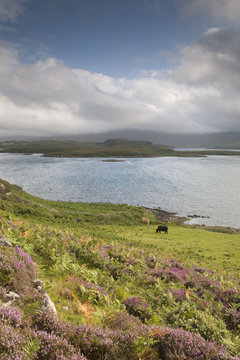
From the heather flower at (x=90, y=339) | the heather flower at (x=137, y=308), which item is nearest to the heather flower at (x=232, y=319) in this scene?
the heather flower at (x=137, y=308)

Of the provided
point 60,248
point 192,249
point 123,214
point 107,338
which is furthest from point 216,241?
point 107,338

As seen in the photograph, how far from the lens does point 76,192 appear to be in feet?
254

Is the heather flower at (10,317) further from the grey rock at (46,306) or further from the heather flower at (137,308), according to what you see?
the heather flower at (137,308)

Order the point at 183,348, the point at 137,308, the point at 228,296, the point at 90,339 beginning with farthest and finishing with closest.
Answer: the point at 228,296
the point at 137,308
the point at 183,348
the point at 90,339

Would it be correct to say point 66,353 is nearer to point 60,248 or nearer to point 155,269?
point 60,248

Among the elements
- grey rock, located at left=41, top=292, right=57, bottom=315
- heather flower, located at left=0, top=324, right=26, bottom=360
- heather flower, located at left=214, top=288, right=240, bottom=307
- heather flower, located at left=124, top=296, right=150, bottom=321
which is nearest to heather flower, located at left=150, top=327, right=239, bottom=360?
heather flower, located at left=124, top=296, right=150, bottom=321

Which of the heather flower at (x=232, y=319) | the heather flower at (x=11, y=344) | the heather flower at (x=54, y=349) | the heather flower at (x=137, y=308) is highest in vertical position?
the heather flower at (x=11, y=344)

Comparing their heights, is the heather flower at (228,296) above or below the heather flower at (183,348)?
below

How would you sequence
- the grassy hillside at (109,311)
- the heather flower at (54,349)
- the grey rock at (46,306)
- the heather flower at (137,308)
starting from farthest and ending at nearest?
the heather flower at (137,308) < the grey rock at (46,306) < the grassy hillside at (109,311) < the heather flower at (54,349)

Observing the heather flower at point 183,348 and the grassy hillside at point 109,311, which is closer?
the grassy hillside at point 109,311

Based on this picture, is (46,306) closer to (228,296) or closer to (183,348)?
(183,348)

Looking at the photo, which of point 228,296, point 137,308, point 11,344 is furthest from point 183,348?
point 228,296

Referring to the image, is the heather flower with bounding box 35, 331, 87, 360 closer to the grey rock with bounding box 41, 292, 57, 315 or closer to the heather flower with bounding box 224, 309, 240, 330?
the grey rock with bounding box 41, 292, 57, 315

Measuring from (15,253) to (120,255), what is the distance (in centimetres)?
846
